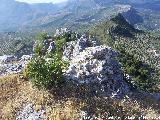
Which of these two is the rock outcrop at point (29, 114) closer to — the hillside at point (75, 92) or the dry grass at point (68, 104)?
the hillside at point (75, 92)

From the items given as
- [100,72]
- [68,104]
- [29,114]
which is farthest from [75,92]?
[29,114]

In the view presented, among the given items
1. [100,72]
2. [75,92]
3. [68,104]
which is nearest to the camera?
[68,104]

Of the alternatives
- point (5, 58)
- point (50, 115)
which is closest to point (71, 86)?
point (50, 115)

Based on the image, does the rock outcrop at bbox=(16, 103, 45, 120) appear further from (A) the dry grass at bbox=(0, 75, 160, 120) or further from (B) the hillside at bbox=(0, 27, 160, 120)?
(A) the dry grass at bbox=(0, 75, 160, 120)

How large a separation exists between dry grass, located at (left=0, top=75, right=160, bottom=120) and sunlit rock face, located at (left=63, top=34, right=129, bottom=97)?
1.71 m

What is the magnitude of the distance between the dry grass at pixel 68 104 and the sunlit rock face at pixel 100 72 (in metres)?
1.71

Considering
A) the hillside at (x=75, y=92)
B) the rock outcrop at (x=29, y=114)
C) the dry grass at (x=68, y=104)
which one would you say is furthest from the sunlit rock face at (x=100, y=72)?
the rock outcrop at (x=29, y=114)

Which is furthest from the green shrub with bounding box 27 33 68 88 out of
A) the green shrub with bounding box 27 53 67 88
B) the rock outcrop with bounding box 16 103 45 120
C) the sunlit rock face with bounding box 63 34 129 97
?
the rock outcrop with bounding box 16 103 45 120

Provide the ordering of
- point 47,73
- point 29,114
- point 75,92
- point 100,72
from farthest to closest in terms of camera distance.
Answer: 1. point 100,72
2. point 75,92
3. point 47,73
4. point 29,114

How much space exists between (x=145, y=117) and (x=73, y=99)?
22.3 feet

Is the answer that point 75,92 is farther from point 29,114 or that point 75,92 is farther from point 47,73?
point 29,114

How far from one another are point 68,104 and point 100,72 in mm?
6093

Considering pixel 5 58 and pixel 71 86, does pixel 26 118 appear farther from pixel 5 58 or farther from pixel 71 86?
pixel 5 58

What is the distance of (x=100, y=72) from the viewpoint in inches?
1485
